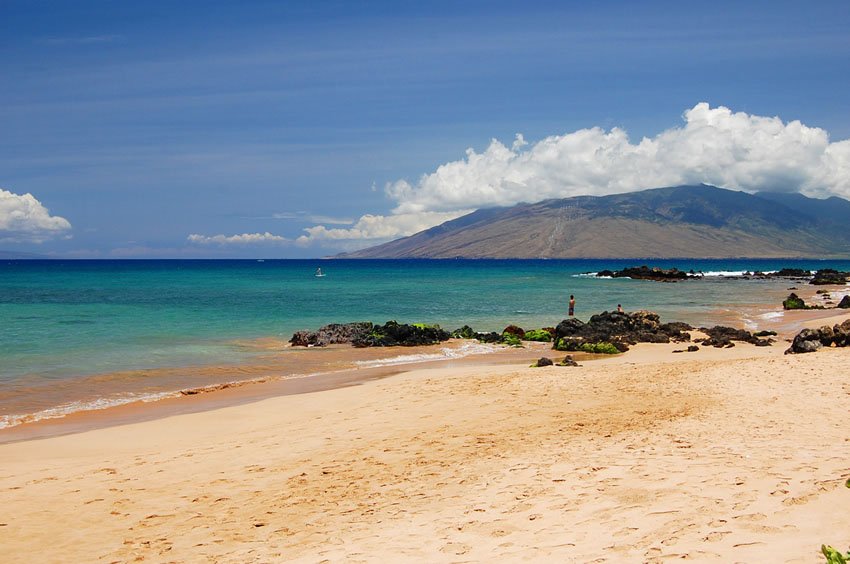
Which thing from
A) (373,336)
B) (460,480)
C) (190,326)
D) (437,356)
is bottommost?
(437,356)

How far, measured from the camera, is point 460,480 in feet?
28.8

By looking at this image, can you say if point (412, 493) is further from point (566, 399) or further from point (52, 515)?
point (566, 399)

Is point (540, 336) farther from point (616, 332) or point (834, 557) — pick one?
point (834, 557)

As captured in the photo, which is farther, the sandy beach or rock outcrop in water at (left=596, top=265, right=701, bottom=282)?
rock outcrop in water at (left=596, top=265, right=701, bottom=282)

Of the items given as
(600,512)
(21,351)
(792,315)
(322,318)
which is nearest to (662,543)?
(600,512)

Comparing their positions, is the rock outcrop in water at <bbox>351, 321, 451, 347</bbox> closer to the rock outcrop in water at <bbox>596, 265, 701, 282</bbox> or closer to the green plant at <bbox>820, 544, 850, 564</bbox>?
the green plant at <bbox>820, 544, 850, 564</bbox>

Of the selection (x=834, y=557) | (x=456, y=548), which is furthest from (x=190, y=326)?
(x=834, y=557)

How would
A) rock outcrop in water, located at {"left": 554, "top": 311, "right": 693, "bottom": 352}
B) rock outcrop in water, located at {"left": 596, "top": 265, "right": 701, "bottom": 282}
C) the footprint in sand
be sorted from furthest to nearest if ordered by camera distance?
rock outcrop in water, located at {"left": 596, "top": 265, "right": 701, "bottom": 282} < rock outcrop in water, located at {"left": 554, "top": 311, "right": 693, "bottom": 352} < the footprint in sand

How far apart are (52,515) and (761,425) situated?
33.9 feet

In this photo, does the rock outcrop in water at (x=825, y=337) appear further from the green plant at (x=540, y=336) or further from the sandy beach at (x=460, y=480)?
the green plant at (x=540, y=336)

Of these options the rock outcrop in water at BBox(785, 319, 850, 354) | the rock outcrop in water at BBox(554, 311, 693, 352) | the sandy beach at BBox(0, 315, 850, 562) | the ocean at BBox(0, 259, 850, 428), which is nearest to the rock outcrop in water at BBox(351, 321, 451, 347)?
the ocean at BBox(0, 259, 850, 428)

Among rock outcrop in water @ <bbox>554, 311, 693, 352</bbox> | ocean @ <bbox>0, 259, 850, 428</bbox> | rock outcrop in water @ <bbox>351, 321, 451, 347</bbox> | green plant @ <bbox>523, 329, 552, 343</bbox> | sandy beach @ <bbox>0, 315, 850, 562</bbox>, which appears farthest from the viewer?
green plant @ <bbox>523, 329, 552, 343</bbox>

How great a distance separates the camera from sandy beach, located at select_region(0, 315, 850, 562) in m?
6.47

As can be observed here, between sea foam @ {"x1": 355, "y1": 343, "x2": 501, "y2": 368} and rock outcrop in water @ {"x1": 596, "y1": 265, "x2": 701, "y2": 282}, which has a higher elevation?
rock outcrop in water @ {"x1": 596, "y1": 265, "x2": 701, "y2": 282}
